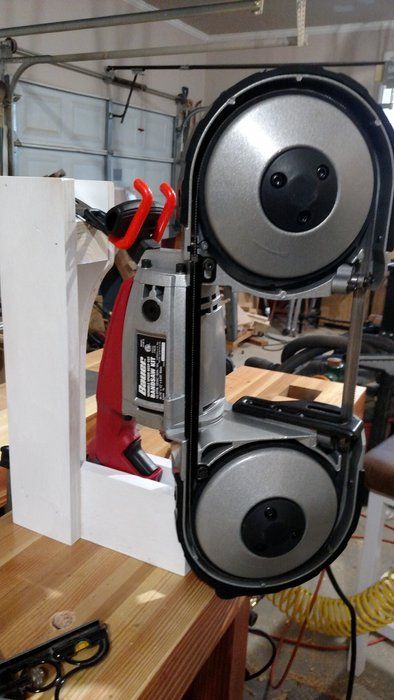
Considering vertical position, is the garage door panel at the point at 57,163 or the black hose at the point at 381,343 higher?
the garage door panel at the point at 57,163

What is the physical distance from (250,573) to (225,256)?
1.17 ft

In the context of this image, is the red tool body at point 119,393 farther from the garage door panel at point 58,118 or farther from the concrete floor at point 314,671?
the garage door panel at point 58,118

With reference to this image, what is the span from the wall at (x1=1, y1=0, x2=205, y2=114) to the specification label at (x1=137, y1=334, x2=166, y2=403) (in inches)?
121

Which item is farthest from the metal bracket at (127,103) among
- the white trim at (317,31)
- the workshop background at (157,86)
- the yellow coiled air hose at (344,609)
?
the yellow coiled air hose at (344,609)

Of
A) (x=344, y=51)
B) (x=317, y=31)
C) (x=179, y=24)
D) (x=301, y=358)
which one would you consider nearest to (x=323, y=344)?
(x=301, y=358)

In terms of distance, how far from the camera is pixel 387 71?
3.20 m

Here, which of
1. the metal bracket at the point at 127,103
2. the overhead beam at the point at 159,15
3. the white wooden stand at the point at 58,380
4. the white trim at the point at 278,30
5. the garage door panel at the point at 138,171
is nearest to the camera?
the white wooden stand at the point at 58,380

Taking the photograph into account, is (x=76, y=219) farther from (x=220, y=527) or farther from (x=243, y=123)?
(x=220, y=527)

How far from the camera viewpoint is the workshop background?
10.3 feet

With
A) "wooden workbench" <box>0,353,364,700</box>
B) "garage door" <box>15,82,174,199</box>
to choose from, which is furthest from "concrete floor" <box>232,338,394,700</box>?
"garage door" <box>15,82,174,199</box>

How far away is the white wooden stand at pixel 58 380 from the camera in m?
0.70

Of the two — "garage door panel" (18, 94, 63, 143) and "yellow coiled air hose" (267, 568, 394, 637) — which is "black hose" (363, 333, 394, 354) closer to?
"yellow coiled air hose" (267, 568, 394, 637)

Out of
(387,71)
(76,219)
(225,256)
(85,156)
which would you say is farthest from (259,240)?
(85,156)

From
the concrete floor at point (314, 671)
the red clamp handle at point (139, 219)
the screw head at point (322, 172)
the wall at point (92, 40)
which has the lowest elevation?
the concrete floor at point (314, 671)
